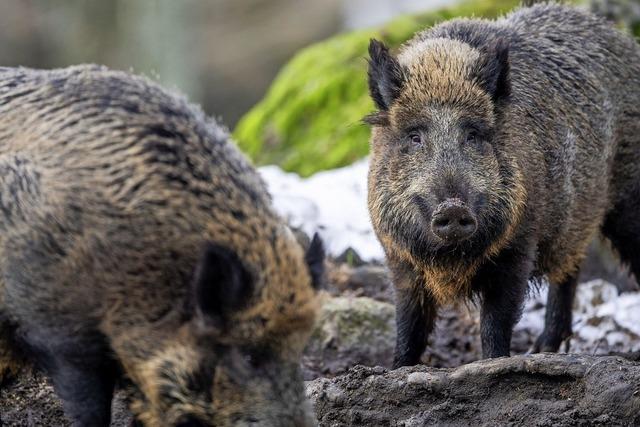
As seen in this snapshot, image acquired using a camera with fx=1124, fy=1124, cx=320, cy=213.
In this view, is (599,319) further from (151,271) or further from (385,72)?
(151,271)

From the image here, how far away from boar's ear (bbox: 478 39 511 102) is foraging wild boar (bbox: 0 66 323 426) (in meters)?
2.41

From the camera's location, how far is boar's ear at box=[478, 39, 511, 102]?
694cm

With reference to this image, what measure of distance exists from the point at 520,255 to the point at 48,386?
9.71 feet

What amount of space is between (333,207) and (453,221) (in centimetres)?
491

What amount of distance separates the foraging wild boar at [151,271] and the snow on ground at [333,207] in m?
5.43

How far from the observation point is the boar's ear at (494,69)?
22.8ft

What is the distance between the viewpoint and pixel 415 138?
22.6 feet

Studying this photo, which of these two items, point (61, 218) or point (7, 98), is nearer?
point (61, 218)

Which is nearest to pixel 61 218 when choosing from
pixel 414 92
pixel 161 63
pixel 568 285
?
pixel 414 92

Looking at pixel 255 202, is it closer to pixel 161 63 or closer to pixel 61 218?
pixel 61 218

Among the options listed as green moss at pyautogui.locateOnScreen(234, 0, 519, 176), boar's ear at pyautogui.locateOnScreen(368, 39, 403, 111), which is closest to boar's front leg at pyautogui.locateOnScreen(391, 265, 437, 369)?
boar's ear at pyautogui.locateOnScreen(368, 39, 403, 111)

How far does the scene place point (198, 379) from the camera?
4516mm

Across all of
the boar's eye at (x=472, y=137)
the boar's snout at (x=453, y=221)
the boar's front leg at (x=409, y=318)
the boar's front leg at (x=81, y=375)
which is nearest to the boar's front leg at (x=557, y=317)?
the boar's front leg at (x=409, y=318)

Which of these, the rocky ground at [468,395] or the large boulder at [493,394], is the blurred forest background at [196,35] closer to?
the rocky ground at [468,395]
